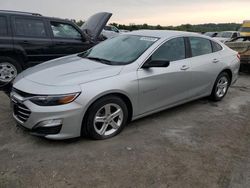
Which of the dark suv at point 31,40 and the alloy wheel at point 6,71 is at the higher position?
the dark suv at point 31,40

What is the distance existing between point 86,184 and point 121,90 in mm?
1454

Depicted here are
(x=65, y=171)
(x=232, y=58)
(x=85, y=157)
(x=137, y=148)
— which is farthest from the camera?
(x=232, y=58)

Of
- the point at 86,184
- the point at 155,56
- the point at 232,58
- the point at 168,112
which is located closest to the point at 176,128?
the point at 168,112

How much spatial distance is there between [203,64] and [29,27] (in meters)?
4.27

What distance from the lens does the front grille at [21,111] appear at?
3693 mm

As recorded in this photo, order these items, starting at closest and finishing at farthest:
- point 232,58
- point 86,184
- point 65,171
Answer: point 86,184 → point 65,171 → point 232,58

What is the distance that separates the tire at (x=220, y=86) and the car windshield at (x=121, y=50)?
1.95 m

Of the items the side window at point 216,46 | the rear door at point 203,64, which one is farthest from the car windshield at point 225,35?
the rear door at point 203,64

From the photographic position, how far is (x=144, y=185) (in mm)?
3055

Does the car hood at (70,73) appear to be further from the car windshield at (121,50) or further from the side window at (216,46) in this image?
the side window at (216,46)

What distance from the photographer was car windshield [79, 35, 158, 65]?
14.8ft

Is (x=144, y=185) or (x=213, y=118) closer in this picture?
(x=144, y=185)

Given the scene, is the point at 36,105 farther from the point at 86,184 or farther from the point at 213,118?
the point at 213,118

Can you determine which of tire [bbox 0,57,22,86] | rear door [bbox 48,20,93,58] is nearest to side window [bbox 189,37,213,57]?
rear door [bbox 48,20,93,58]
